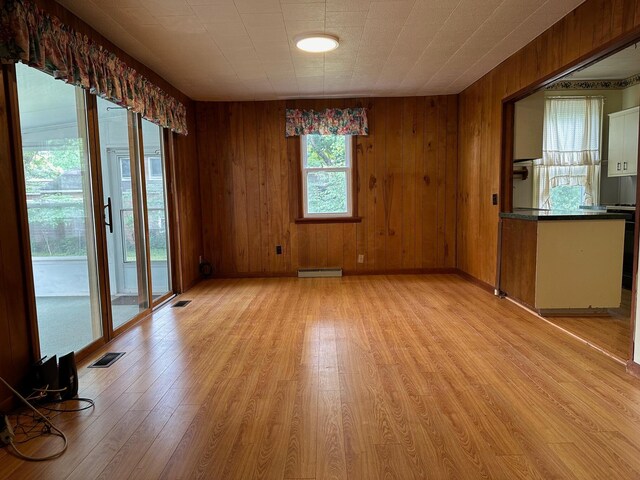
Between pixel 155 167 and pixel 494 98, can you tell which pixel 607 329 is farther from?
pixel 155 167

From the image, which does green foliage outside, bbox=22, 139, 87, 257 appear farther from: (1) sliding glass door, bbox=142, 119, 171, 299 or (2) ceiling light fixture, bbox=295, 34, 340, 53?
(2) ceiling light fixture, bbox=295, 34, 340, 53

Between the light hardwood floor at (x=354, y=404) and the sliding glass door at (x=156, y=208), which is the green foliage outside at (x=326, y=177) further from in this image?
the light hardwood floor at (x=354, y=404)

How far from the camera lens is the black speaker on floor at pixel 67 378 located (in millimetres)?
2207

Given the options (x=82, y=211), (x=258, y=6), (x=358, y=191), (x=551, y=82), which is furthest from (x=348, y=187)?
(x=82, y=211)

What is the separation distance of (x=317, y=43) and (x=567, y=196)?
177 inches

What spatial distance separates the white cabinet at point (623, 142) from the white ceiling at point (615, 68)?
0.51 m

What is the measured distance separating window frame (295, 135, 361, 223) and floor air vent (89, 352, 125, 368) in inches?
121

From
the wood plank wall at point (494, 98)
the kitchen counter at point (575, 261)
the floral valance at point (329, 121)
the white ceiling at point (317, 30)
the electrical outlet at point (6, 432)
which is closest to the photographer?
the electrical outlet at point (6, 432)

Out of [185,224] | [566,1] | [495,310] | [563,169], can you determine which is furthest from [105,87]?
[563,169]

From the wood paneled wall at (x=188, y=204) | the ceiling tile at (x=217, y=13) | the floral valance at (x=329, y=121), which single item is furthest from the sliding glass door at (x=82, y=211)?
the floral valance at (x=329, y=121)

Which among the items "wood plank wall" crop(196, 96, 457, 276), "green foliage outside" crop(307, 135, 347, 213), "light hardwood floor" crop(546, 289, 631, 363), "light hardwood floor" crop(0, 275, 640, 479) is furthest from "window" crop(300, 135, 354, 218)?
"light hardwood floor" crop(546, 289, 631, 363)

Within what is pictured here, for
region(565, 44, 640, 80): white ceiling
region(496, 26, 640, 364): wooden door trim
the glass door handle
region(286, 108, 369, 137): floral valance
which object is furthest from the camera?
region(286, 108, 369, 137): floral valance

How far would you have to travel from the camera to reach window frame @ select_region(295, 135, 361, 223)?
215 inches

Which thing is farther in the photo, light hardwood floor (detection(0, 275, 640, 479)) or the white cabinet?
the white cabinet
